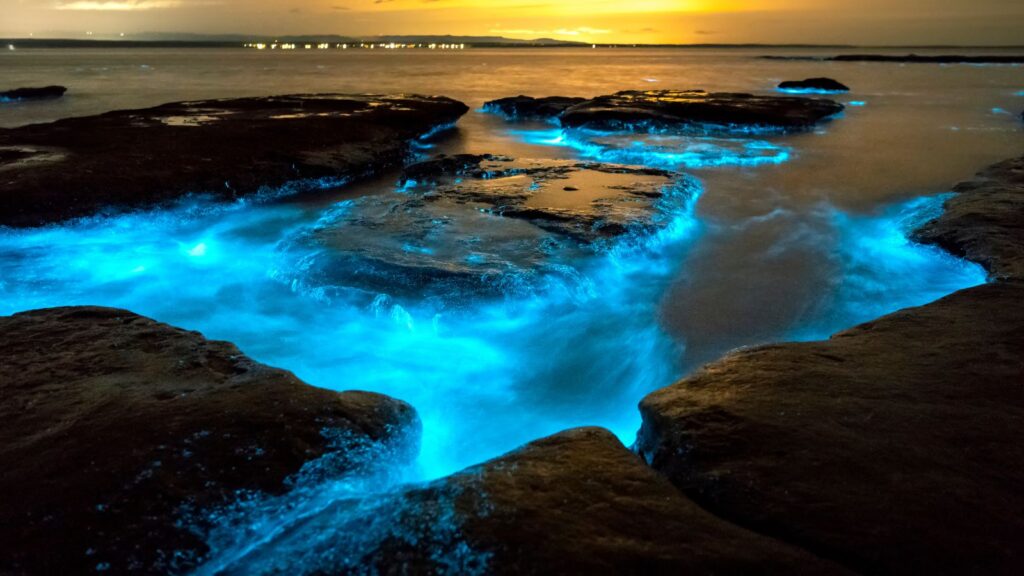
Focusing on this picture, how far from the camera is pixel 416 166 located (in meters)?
9.12

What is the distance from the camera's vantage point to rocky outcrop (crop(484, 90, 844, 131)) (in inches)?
563

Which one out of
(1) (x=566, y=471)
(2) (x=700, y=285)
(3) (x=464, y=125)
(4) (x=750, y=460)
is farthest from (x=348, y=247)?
(3) (x=464, y=125)

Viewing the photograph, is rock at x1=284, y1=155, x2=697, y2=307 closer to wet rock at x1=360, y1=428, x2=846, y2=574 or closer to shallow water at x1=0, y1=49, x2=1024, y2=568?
shallow water at x1=0, y1=49, x2=1024, y2=568

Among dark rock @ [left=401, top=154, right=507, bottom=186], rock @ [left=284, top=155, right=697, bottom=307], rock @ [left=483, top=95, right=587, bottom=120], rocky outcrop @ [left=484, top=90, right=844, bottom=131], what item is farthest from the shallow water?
rock @ [left=483, top=95, right=587, bottom=120]

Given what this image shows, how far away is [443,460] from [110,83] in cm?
3217

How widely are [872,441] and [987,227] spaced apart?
4557 mm

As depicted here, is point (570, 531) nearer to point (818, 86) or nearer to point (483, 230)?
point (483, 230)

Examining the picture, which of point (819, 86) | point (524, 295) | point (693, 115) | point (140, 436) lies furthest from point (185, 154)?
point (819, 86)

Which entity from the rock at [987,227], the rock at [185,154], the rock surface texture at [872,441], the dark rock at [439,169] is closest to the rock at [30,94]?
the rock at [185,154]

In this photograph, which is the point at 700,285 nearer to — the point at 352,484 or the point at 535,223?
the point at 535,223

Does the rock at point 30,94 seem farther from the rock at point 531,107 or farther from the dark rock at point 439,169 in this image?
the dark rock at point 439,169

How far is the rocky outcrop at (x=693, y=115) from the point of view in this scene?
563 inches

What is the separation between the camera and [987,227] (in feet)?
18.2

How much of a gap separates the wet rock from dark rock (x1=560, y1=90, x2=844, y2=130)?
1310 centimetres
